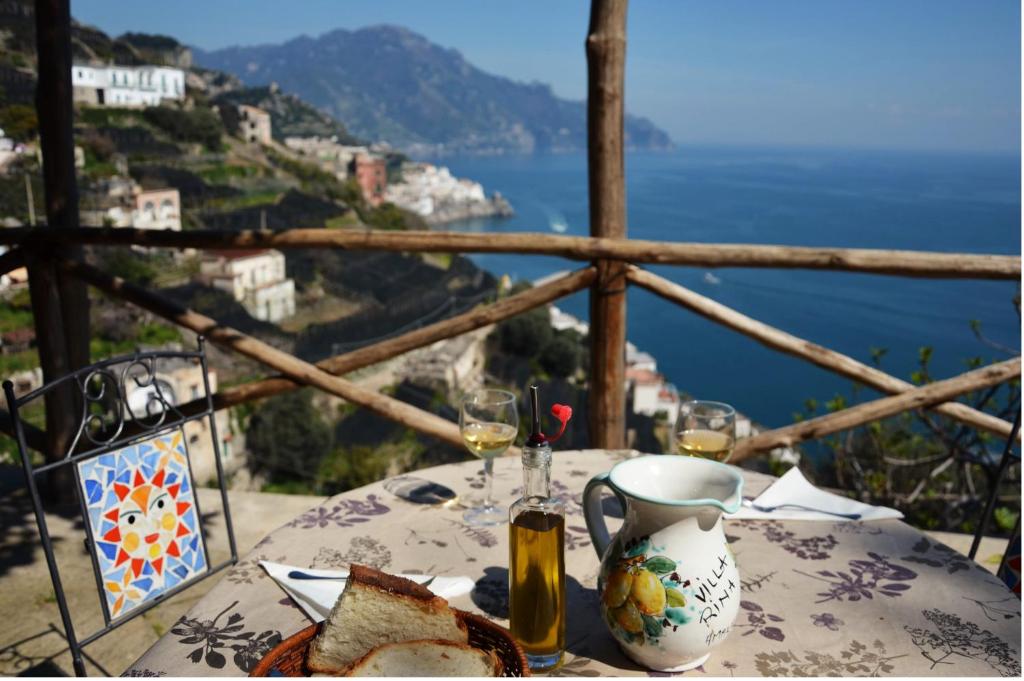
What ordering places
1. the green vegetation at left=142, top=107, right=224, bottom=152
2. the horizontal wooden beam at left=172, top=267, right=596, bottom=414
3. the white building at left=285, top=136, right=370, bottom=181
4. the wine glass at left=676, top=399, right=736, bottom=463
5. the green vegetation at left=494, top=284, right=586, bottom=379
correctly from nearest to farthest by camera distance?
the wine glass at left=676, top=399, right=736, bottom=463, the horizontal wooden beam at left=172, top=267, right=596, bottom=414, the green vegetation at left=494, top=284, right=586, bottom=379, the green vegetation at left=142, top=107, right=224, bottom=152, the white building at left=285, top=136, right=370, bottom=181

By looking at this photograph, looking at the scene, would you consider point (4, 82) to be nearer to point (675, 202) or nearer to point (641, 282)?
point (641, 282)

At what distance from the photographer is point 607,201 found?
240 centimetres

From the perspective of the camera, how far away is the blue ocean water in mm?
29219

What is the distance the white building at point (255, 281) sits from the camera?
16.1 meters

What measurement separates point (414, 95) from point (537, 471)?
98813 mm

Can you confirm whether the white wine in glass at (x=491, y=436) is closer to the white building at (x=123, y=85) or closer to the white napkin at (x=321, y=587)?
the white napkin at (x=321, y=587)

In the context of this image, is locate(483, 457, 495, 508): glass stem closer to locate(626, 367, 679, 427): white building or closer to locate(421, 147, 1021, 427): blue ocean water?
locate(421, 147, 1021, 427): blue ocean water

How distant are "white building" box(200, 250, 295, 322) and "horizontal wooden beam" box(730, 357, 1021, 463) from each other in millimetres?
14560

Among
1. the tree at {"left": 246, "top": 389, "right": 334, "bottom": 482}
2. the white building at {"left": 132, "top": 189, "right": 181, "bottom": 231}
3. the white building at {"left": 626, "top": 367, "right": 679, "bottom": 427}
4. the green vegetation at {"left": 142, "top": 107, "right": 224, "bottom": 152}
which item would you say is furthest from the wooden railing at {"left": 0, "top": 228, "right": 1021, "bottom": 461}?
the green vegetation at {"left": 142, "top": 107, "right": 224, "bottom": 152}

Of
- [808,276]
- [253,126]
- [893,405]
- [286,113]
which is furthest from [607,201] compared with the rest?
[808,276]

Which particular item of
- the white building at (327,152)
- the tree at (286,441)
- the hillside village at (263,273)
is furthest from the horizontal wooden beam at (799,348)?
the white building at (327,152)

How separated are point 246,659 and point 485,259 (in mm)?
57445

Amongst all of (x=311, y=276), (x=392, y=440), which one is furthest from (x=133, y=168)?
(x=392, y=440)

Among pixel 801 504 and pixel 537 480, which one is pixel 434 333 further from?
pixel 537 480
